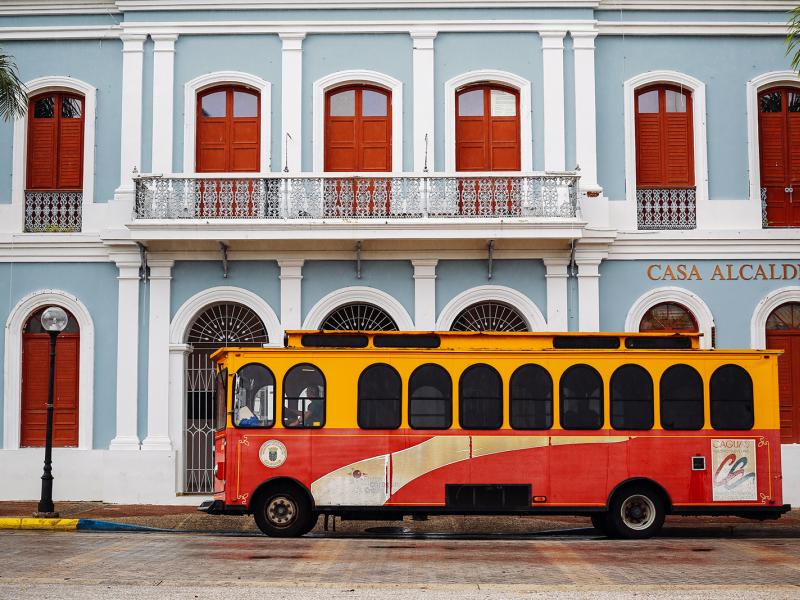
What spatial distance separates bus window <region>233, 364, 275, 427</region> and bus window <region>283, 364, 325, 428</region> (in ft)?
0.68

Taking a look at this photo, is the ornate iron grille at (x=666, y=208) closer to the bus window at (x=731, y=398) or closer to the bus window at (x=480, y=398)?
the bus window at (x=731, y=398)

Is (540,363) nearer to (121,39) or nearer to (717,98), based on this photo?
(717,98)

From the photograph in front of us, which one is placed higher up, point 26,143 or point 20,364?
point 26,143

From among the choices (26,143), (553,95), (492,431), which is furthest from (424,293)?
Answer: (26,143)

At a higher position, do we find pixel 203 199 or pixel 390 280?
pixel 203 199

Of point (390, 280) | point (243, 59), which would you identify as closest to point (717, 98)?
point (390, 280)

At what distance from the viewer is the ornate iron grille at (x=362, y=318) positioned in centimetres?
2138

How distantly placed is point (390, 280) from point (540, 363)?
220 inches

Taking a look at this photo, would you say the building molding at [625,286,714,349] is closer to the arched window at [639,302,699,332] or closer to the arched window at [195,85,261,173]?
the arched window at [639,302,699,332]

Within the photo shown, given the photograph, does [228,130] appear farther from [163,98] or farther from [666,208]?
[666,208]

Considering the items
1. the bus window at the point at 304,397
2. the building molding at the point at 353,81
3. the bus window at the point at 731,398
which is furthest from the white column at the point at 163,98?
the bus window at the point at 731,398

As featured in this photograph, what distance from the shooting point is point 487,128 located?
21672mm

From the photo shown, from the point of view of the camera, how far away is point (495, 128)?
21.7 metres

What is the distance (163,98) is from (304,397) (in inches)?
316
